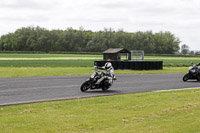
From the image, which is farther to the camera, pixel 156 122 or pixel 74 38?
pixel 74 38

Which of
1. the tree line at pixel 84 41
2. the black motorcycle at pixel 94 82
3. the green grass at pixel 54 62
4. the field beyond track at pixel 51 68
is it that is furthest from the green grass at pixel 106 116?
the tree line at pixel 84 41

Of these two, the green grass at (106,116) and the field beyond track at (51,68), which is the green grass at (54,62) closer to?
the field beyond track at (51,68)

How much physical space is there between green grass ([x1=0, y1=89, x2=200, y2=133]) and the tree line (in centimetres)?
12893

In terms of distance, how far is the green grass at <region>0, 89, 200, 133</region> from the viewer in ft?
24.4

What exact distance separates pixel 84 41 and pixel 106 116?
14795 centimetres

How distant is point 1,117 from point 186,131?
4.71 metres

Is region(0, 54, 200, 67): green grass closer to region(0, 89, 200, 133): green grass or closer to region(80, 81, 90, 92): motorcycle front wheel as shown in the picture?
region(80, 81, 90, 92): motorcycle front wheel

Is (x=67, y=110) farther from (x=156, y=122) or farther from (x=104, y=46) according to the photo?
(x=104, y=46)

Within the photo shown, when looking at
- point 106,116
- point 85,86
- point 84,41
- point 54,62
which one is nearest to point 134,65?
point 85,86

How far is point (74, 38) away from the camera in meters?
155

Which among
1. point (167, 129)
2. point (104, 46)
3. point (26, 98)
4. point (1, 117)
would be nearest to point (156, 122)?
point (167, 129)

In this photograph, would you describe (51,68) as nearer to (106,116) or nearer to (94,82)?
(94,82)

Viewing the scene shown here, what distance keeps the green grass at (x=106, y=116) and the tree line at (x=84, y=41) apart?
423ft

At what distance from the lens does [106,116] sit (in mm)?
8914
